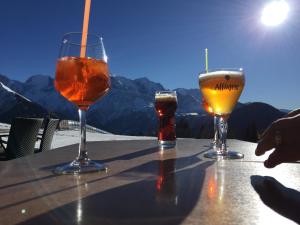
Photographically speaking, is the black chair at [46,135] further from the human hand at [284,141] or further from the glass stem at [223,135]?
the human hand at [284,141]

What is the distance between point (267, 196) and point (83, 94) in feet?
2.22

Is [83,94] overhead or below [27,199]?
overhead

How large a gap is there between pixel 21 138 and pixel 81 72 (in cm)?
317

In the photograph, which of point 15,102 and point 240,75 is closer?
point 240,75

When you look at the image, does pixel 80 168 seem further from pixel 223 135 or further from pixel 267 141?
pixel 223 135

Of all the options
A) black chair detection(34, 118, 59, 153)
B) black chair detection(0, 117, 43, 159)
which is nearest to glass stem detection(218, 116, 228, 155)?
black chair detection(0, 117, 43, 159)

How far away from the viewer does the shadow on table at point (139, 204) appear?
0.50 meters

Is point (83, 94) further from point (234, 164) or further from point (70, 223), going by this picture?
point (70, 223)

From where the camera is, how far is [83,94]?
3.81ft

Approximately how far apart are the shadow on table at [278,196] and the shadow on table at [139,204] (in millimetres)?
111

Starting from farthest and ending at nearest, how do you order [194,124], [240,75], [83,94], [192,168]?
1. [194,124]
2. [240,75]
3. [83,94]
4. [192,168]

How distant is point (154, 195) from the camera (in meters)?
0.66

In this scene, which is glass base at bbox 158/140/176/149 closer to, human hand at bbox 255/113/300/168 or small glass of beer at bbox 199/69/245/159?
small glass of beer at bbox 199/69/245/159

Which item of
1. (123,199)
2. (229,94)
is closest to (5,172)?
(123,199)
